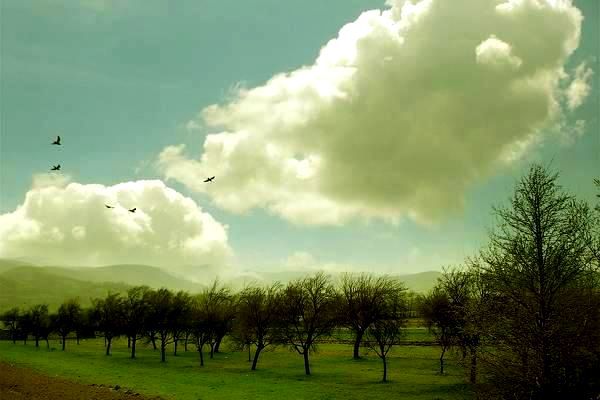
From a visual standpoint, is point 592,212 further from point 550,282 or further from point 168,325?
point 168,325

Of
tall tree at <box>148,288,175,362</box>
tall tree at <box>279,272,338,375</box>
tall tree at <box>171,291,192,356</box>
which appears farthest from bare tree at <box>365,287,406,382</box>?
tall tree at <box>148,288,175,362</box>

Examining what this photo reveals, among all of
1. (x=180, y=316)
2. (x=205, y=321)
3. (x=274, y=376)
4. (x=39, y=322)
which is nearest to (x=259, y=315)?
(x=274, y=376)

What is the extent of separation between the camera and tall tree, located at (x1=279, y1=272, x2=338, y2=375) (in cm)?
6044

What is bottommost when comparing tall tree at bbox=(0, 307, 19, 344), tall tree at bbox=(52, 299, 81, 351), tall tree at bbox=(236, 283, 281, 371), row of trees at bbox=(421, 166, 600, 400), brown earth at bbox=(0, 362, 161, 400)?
tall tree at bbox=(0, 307, 19, 344)

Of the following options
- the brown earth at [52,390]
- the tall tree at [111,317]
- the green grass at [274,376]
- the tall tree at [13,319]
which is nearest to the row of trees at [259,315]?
the tall tree at [111,317]

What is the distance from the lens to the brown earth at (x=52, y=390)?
38.0 metres

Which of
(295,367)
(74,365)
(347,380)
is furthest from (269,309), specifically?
(74,365)

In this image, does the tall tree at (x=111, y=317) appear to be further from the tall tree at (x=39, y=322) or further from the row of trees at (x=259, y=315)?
the tall tree at (x=39, y=322)

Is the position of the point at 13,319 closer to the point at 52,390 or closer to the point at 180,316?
the point at 180,316

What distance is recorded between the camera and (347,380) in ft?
165

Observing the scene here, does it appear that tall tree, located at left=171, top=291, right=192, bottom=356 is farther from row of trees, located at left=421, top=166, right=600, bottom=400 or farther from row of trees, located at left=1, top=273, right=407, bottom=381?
row of trees, located at left=421, top=166, right=600, bottom=400

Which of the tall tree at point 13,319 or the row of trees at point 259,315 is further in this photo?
the tall tree at point 13,319

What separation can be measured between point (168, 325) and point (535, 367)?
243 ft

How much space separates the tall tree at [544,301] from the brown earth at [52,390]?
108 feet
